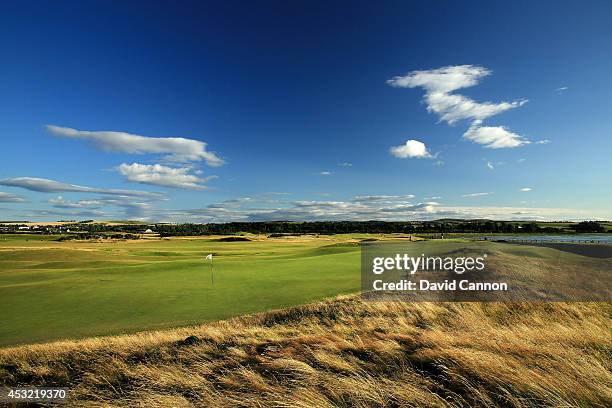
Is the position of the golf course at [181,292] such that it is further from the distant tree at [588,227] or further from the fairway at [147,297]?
the distant tree at [588,227]

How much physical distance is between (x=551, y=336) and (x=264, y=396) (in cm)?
744

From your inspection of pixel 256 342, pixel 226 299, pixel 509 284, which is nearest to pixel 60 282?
pixel 226 299

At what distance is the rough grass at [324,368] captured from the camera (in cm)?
484

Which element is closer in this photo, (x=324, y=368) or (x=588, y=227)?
(x=324, y=368)

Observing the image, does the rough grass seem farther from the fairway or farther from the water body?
the water body

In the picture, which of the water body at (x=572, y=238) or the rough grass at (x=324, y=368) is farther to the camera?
the water body at (x=572, y=238)

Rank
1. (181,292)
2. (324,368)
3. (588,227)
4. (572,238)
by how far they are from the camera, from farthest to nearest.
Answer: (588,227) → (572,238) → (181,292) → (324,368)

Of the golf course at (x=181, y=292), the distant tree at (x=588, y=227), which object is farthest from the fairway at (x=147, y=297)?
the distant tree at (x=588, y=227)

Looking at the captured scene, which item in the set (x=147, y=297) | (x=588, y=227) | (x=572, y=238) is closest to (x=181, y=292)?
(x=147, y=297)

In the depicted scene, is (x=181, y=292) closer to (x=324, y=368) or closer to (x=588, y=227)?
(x=324, y=368)

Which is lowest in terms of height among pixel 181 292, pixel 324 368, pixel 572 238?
pixel 181 292

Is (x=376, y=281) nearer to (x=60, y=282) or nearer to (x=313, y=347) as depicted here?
(x=313, y=347)

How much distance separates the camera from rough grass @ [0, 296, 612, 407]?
4.84 metres

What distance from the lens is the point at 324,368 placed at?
6309mm
